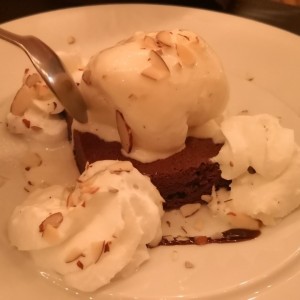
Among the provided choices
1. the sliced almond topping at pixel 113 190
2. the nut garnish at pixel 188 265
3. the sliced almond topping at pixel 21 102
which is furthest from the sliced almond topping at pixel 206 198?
the sliced almond topping at pixel 21 102

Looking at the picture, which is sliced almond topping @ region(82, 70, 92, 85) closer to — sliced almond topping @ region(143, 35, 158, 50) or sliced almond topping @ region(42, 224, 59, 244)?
sliced almond topping @ region(143, 35, 158, 50)

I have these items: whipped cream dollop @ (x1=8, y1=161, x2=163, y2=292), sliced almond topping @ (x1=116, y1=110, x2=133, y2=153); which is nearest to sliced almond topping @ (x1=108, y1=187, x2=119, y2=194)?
whipped cream dollop @ (x1=8, y1=161, x2=163, y2=292)

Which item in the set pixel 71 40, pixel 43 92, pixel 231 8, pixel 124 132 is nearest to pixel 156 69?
pixel 124 132

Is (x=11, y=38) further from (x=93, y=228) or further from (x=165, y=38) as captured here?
(x=93, y=228)

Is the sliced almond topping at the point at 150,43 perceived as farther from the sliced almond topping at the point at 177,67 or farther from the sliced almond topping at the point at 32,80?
the sliced almond topping at the point at 32,80

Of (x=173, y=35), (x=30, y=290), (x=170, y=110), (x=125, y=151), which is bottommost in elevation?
(x=30, y=290)

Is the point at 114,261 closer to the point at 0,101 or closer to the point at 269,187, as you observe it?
the point at 269,187

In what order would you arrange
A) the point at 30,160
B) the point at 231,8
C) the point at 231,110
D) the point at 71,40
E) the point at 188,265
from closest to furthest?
the point at 188,265 < the point at 30,160 < the point at 231,110 < the point at 71,40 < the point at 231,8

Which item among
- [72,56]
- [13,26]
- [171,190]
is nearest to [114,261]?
[171,190]
